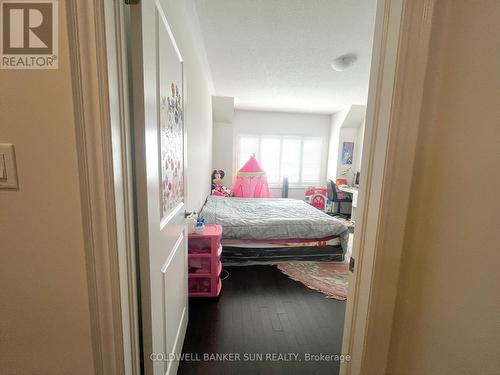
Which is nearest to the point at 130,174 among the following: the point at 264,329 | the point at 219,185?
the point at 264,329

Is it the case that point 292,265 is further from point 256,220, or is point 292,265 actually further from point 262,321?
point 262,321

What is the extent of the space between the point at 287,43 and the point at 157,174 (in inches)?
80.3

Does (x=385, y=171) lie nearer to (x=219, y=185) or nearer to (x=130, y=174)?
(x=130, y=174)

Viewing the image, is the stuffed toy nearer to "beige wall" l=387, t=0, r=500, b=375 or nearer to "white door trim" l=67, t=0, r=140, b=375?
"white door trim" l=67, t=0, r=140, b=375

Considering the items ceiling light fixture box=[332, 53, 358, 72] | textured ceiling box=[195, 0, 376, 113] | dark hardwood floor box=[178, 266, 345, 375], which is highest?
textured ceiling box=[195, 0, 376, 113]

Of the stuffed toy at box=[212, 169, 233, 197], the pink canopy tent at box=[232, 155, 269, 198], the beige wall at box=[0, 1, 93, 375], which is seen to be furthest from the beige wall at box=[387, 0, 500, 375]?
the pink canopy tent at box=[232, 155, 269, 198]

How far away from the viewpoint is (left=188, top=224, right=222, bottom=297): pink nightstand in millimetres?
1817

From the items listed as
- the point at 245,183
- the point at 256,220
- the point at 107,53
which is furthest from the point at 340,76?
the point at 107,53

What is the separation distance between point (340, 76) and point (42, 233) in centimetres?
340

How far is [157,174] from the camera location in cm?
83

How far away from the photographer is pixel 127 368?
671 mm

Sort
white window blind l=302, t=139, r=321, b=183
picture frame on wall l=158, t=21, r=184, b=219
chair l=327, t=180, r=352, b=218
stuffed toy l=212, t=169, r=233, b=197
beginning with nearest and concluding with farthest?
picture frame on wall l=158, t=21, r=184, b=219 < stuffed toy l=212, t=169, r=233, b=197 < chair l=327, t=180, r=352, b=218 < white window blind l=302, t=139, r=321, b=183

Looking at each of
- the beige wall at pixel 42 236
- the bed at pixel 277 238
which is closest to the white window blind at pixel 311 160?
the bed at pixel 277 238

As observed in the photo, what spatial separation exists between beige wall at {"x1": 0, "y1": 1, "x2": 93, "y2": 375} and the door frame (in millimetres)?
38
